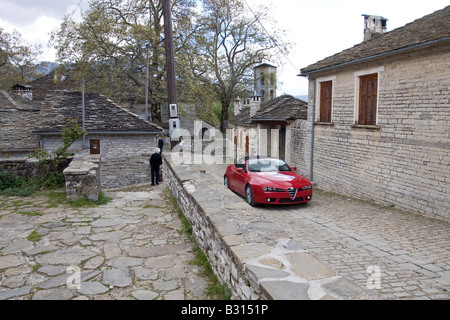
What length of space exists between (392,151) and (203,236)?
7.56 meters

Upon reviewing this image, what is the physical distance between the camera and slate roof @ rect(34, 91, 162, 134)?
643 inches

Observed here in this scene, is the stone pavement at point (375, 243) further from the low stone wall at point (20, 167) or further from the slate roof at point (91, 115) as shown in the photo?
the slate roof at point (91, 115)

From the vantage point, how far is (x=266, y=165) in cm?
1123

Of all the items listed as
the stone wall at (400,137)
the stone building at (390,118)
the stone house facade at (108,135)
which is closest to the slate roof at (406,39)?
the stone building at (390,118)

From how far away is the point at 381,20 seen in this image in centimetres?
1478

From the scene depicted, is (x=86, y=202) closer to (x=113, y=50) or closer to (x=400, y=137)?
(x=400, y=137)

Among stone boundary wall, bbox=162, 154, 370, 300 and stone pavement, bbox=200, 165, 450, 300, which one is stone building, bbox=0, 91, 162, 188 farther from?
stone boundary wall, bbox=162, 154, 370, 300

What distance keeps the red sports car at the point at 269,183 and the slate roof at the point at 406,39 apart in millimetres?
4206

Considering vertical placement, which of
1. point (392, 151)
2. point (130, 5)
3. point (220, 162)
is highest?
point (130, 5)

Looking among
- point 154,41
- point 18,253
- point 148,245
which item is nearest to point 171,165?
point 148,245

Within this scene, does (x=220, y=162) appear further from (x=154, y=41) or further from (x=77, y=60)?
(x=77, y=60)

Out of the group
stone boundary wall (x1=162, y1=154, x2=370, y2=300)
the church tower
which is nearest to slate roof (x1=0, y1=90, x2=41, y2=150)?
stone boundary wall (x1=162, y1=154, x2=370, y2=300)

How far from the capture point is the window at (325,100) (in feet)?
43.9

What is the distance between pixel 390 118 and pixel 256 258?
8.75 meters
